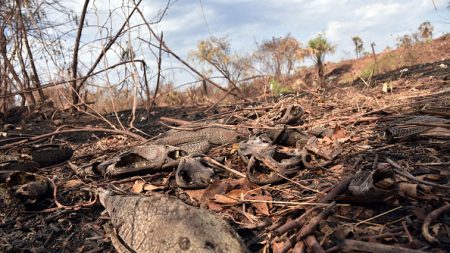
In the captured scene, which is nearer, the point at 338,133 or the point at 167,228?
the point at 167,228

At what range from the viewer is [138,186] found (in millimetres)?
2732

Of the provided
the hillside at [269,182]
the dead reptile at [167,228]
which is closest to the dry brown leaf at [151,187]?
the hillside at [269,182]

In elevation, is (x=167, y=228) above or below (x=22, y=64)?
below

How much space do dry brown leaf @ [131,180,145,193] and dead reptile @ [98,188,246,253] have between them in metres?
0.45

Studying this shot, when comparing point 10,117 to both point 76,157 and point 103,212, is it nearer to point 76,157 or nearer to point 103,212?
point 76,157

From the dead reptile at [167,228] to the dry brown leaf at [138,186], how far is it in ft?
1.46

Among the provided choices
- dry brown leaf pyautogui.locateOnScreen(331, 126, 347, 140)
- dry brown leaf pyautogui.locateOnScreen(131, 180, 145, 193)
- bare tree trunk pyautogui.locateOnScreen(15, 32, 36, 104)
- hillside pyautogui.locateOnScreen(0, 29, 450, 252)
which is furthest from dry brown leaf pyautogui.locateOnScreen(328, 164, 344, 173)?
bare tree trunk pyautogui.locateOnScreen(15, 32, 36, 104)

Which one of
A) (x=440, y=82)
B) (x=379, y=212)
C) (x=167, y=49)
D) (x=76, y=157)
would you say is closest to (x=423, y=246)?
(x=379, y=212)

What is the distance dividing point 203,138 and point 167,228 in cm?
161

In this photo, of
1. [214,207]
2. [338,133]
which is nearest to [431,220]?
[214,207]

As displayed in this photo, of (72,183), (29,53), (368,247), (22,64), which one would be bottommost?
(368,247)

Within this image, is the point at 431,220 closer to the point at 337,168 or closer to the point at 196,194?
the point at 337,168

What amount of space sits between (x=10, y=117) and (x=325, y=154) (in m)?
4.75

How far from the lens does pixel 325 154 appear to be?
2570mm
